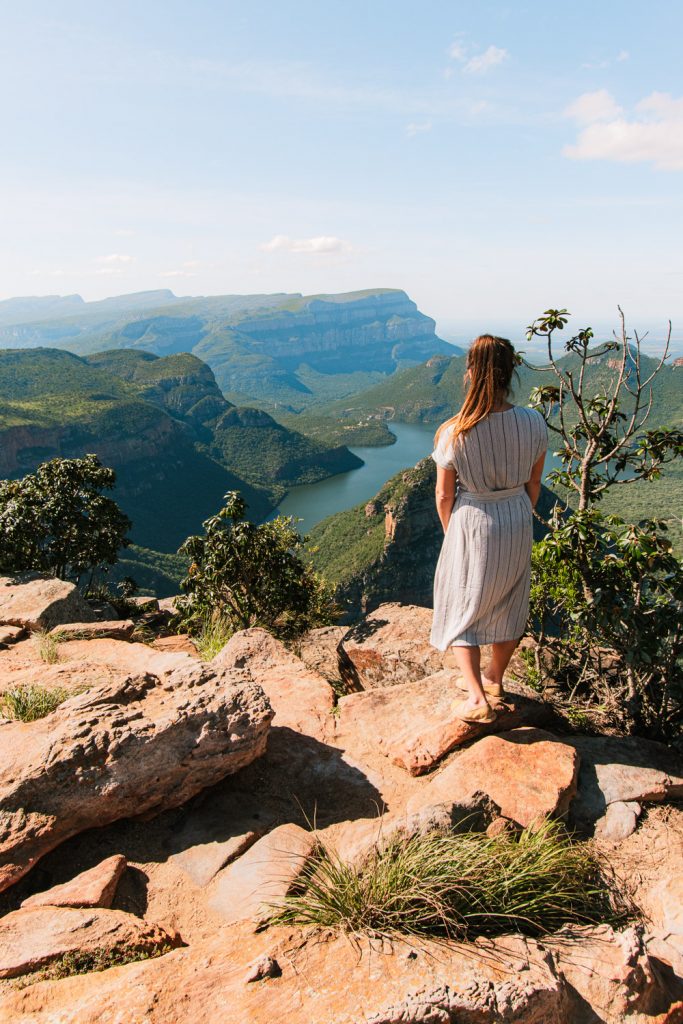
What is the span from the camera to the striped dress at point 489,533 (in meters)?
2.84

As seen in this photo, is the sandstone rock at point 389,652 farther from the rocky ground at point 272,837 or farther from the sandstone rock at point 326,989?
the sandstone rock at point 326,989

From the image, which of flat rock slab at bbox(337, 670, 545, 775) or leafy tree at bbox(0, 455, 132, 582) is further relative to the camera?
leafy tree at bbox(0, 455, 132, 582)

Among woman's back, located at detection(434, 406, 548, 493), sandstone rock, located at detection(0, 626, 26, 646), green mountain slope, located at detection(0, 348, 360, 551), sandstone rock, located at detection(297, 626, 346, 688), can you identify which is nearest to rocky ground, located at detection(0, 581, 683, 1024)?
sandstone rock, located at detection(297, 626, 346, 688)

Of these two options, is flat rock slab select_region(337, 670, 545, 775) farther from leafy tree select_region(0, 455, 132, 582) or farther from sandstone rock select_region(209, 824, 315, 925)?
leafy tree select_region(0, 455, 132, 582)

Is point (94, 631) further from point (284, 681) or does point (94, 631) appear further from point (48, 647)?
point (284, 681)

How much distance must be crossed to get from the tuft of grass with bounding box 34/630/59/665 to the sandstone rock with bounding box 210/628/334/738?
4.26 ft

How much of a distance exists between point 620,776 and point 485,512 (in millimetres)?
1487

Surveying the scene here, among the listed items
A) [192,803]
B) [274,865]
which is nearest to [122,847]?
[192,803]

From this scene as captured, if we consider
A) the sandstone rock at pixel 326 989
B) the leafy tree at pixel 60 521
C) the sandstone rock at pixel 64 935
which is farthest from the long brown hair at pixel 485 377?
the leafy tree at pixel 60 521

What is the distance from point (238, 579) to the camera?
720 centimetres

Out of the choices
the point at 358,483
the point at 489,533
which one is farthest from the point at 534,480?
the point at 358,483

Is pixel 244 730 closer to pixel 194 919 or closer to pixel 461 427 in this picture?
pixel 194 919

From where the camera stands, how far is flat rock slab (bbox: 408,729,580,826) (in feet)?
8.87

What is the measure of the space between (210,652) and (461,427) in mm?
3439
